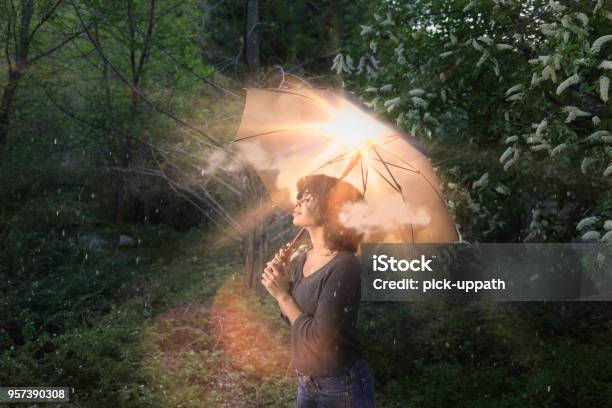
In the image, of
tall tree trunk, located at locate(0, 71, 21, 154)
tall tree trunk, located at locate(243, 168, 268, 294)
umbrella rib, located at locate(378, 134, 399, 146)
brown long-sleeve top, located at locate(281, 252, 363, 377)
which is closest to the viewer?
brown long-sleeve top, located at locate(281, 252, 363, 377)

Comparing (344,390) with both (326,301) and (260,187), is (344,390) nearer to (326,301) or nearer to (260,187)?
(326,301)

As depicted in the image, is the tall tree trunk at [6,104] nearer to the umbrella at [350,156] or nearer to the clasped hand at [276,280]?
the umbrella at [350,156]

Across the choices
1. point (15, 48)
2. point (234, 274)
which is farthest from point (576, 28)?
point (15, 48)

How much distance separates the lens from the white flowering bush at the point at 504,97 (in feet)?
17.2

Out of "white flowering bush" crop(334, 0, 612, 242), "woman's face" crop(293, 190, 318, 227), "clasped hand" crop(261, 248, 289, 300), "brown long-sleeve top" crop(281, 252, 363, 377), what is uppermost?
"white flowering bush" crop(334, 0, 612, 242)

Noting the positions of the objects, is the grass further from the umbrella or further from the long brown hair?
the long brown hair

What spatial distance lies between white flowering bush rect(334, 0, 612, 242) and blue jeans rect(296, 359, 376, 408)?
2.59 meters

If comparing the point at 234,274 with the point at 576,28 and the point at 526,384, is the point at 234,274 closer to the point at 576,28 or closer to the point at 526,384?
the point at 526,384

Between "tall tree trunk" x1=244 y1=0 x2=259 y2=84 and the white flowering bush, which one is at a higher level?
"tall tree trunk" x1=244 y1=0 x2=259 y2=84

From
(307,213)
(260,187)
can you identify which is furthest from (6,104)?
(307,213)

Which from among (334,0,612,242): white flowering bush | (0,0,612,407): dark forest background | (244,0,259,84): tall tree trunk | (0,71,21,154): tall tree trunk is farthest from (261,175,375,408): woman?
(0,71,21,154): tall tree trunk

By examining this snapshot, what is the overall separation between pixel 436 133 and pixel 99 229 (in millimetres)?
12537

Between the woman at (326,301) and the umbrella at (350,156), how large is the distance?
0.30 metres

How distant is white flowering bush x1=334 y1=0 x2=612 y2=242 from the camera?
5246 mm
